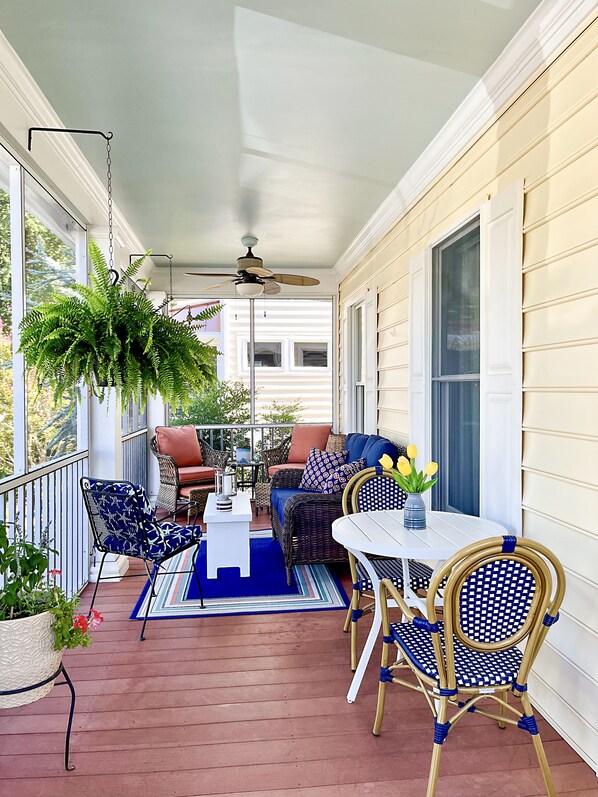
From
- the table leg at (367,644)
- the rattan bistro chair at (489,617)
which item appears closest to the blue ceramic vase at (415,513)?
the table leg at (367,644)

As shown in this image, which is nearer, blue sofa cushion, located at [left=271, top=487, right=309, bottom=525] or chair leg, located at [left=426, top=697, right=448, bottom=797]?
chair leg, located at [left=426, top=697, right=448, bottom=797]

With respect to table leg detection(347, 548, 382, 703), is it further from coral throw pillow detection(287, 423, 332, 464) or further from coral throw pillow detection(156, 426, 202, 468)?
coral throw pillow detection(156, 426, 202, 468)

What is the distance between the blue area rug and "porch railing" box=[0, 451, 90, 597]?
19.6 inches

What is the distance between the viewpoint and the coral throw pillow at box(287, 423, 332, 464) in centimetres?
647

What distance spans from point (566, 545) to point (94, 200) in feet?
11.6

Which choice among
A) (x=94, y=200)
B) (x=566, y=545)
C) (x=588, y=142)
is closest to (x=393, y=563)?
(x=566, y=545)

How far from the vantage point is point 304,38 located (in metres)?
2.27

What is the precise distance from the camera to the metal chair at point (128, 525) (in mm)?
3146

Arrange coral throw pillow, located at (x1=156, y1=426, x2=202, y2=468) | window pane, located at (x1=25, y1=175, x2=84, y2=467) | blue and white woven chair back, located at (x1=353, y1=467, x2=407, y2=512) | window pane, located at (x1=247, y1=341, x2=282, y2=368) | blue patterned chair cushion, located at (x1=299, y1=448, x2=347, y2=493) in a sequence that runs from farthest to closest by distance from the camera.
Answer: window pane, located at (x1=247, y1=341, x2=282, y2=368) < coral throw pillow, located at (x1=156, y1=426, x2=202, y2=468) < blue patterned chair cushion, located at (x1=299, y1=448, x2=347, y2=493) < blue and white woven chair back, located at (x1=353, y1=467, x2=407, y2=512) < window pane, located at (x1=25, y1=175, x2=84, y2=467)

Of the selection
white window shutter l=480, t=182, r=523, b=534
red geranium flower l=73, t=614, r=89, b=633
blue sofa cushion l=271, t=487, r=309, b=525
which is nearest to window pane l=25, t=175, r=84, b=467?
red geranium flower l=73, t=614, r=89, b=633

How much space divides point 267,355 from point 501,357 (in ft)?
15.6

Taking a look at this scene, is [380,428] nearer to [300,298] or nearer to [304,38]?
[300,298]

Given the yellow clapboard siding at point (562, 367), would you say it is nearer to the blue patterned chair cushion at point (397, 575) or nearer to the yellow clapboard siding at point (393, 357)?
the blue patterned chair cushion at point (397, 575)

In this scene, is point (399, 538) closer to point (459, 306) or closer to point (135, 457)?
point (459, 306)
